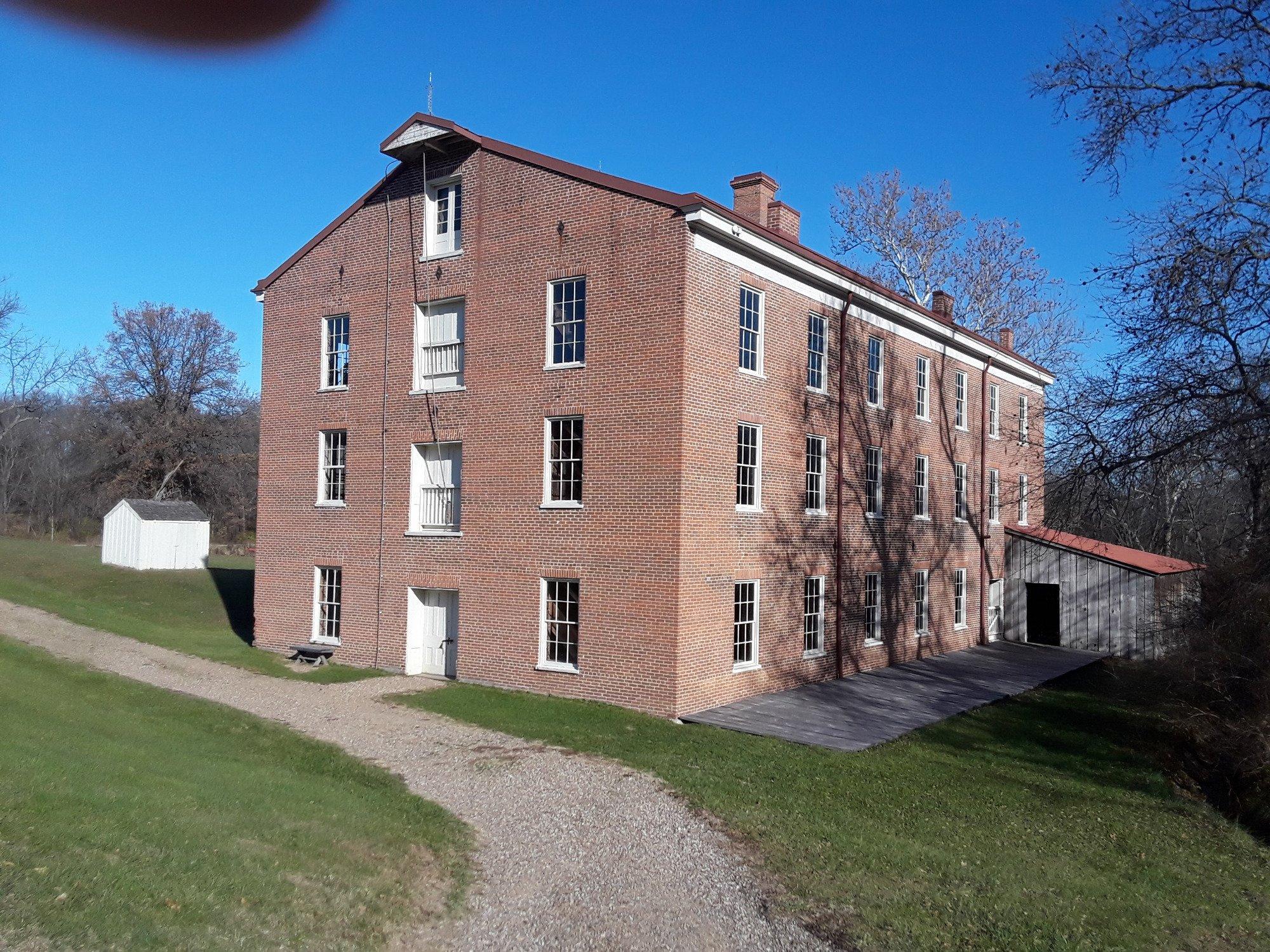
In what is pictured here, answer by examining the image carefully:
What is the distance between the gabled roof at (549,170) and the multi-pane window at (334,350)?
1979 millimetres

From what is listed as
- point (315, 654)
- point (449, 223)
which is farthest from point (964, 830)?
point (449, 223)

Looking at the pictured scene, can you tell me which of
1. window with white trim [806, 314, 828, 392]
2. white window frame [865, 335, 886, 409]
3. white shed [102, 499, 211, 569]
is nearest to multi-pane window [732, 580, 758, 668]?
window with white trim [806, 314, 828, 392]

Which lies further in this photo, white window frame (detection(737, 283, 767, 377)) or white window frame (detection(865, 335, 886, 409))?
white window frame (detection(865, 335, 886, 409))

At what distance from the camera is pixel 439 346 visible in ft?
64.0

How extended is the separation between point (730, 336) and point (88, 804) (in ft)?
41.2

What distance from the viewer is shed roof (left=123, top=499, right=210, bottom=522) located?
36.6 metres

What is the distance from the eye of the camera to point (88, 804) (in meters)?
7.56

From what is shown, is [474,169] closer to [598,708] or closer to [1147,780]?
[598,708]

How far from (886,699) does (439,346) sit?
1145 cm

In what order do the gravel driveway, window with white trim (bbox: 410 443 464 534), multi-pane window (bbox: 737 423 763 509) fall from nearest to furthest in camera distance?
the gravel driveway, multi-pane window (bbox: 737 423 763 509), window with white trim (bbox: 410 443 464 534)

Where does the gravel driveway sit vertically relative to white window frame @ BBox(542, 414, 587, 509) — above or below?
below

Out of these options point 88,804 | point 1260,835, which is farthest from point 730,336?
point 88,804

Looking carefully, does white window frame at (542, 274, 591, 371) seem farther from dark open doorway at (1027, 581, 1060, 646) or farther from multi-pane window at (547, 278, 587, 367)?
dark open doorway at (1027, 581, 1060, 646)

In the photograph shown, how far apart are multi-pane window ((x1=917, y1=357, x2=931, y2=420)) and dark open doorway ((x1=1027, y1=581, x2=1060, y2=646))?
827 centimetres
